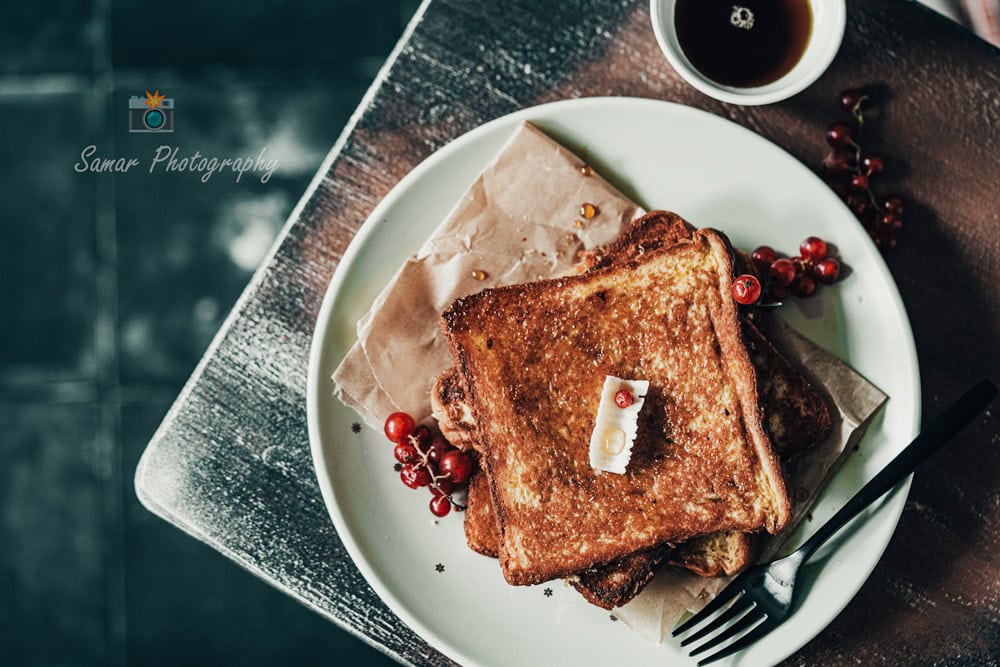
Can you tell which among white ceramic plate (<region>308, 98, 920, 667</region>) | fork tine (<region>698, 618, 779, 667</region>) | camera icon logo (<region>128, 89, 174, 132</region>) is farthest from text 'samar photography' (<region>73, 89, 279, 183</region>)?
fork tine (<region>698, 618, 779, 667</region>)

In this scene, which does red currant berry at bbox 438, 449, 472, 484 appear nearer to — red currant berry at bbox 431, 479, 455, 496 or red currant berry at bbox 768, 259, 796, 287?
red currant berry at bbox 431, 479, 455, 496

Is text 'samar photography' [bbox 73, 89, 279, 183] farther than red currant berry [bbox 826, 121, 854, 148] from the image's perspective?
Yes

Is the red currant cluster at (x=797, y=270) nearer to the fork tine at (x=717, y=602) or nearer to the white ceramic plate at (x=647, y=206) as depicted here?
the white ceramic plate at (x=647, y=206)

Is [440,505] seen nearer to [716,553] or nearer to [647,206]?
[716,553]

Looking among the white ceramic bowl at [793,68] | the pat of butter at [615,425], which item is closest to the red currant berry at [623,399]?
the pat of butter at [615,425]

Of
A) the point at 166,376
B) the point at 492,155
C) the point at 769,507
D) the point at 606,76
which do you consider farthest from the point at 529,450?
the point at 166,376

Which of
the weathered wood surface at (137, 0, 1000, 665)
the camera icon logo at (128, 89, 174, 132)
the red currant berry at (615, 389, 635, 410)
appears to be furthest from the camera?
the camera icon logo at (128, 89, 174, 132)

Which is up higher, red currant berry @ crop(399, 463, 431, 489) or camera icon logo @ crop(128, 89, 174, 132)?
red currant berry @ crop(399, 463, 431, 489)
